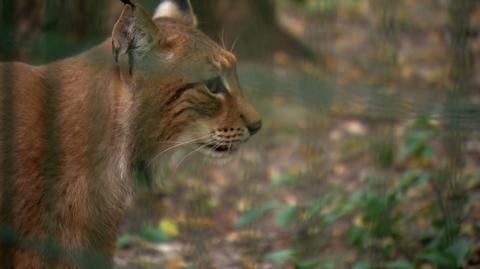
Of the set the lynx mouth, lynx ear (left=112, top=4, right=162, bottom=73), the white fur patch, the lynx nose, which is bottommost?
the lynx mouth

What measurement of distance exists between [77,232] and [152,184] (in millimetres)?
594

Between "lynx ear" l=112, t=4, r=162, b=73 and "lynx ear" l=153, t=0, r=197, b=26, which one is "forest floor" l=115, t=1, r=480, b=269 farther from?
"lynx ear" l=153, t=0, r=197, b=26

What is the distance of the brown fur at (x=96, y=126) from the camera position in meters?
3.95

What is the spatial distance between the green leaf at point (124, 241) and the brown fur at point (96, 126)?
1.54 meters

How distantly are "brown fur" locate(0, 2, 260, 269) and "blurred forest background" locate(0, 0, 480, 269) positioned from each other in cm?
21

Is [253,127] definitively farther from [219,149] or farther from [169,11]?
[169,11]

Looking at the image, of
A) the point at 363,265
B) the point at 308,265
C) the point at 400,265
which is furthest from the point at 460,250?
the point at 308,265

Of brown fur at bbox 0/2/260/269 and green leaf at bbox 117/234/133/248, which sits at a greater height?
brown fur at bbox 0/2/260/269

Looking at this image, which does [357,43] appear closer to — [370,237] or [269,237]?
[269,237]

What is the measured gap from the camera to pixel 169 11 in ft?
15.3

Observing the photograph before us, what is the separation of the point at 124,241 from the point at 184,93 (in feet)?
6.37

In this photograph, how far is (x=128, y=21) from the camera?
3.80m

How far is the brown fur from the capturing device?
3945 mm

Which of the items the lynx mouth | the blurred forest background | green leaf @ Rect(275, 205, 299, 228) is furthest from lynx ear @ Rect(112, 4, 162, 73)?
green leaf @ Rect(275, 205, 299, 228)
